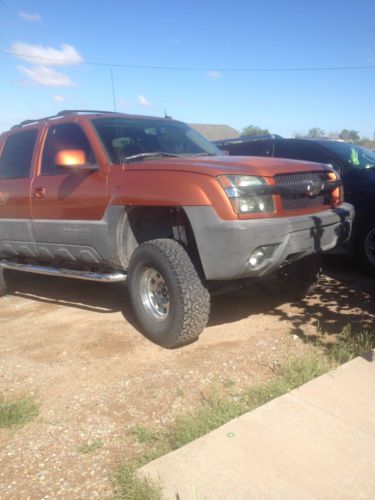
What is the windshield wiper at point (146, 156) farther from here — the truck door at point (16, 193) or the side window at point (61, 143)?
the truck door at point (16, 193)

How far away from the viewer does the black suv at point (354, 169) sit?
220 inches

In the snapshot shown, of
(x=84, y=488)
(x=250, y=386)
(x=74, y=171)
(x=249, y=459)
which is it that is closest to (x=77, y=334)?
(x=74, y=171)

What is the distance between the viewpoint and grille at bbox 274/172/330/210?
3582 millimetres

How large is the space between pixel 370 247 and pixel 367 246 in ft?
0.12

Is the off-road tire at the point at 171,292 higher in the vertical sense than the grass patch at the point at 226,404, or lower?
higher

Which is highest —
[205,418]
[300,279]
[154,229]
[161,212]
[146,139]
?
[146,139]

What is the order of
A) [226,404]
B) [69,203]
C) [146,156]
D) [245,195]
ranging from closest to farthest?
[226,404] → [245,195] → [146,156] → [69,203]

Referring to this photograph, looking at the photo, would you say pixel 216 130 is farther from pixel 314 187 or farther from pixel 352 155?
pixel 314 187

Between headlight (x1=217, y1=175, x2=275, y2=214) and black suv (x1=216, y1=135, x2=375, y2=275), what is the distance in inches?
105

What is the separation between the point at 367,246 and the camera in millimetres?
5617

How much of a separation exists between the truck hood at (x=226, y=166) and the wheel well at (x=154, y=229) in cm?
36

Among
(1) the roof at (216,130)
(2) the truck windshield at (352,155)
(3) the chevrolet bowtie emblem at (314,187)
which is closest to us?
(3) the chevrolet bowtie emblem at (314,187)

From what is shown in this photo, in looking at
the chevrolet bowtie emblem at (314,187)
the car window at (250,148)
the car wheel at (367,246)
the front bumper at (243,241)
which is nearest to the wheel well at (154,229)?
the front bumper at (243,241)

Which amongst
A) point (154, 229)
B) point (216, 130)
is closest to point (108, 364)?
point (154, 229)
